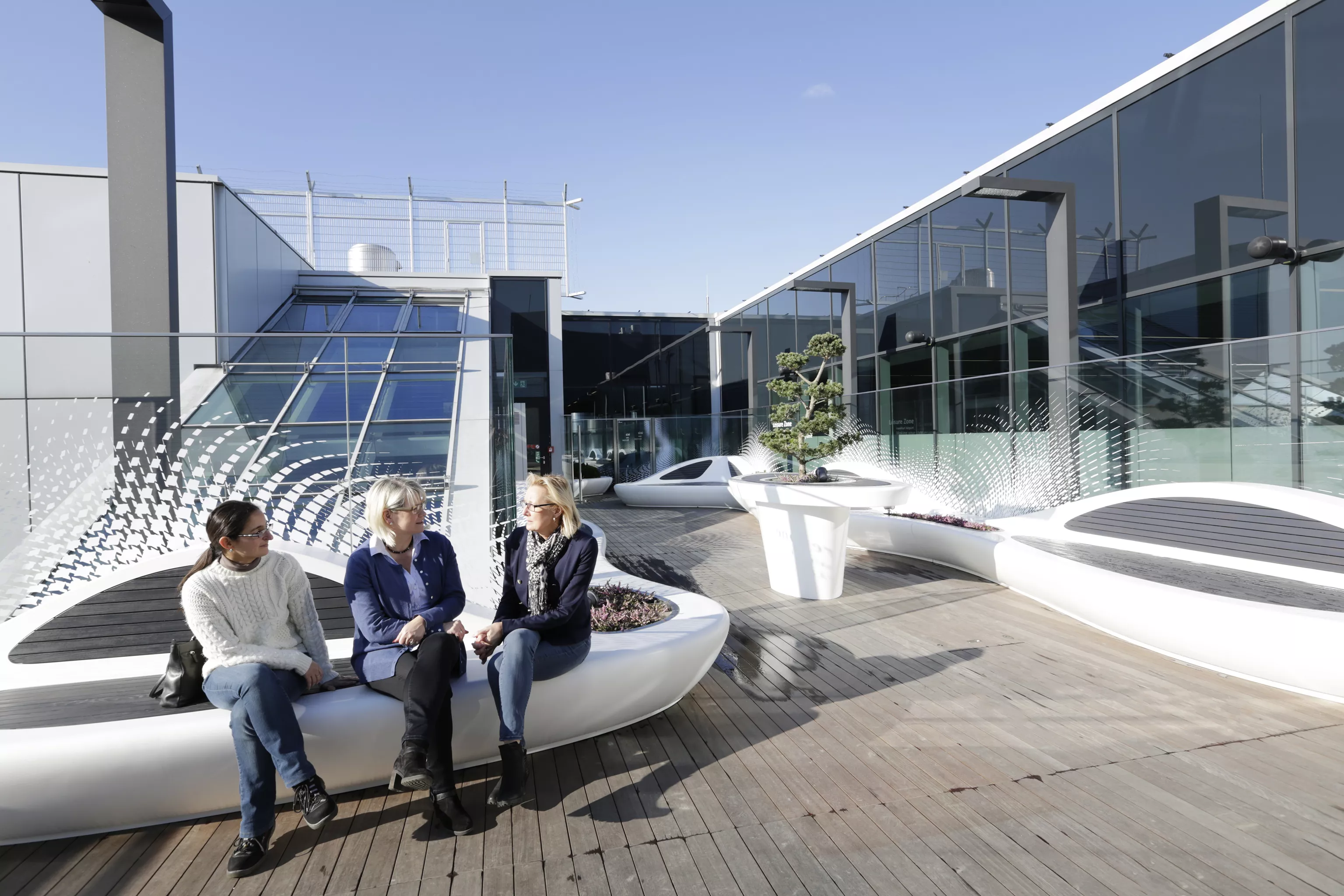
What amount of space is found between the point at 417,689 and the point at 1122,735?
316 centimetres

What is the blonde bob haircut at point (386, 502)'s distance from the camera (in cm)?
292

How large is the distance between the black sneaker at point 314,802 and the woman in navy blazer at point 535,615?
1.87 ft

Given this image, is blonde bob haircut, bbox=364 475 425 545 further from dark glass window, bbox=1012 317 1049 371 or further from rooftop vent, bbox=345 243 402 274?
rooftop vent, bbox=345 243 402 274

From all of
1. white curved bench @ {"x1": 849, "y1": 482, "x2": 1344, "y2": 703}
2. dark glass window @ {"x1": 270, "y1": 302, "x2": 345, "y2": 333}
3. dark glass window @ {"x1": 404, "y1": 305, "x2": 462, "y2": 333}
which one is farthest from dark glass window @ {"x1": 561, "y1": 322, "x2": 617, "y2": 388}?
white curved bench @ {"x1": 849, "y1": 482, "x2": 1344, "y2": 703}

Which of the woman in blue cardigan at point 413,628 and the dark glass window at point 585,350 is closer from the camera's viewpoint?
the woman in blue cardigan at point 413,628

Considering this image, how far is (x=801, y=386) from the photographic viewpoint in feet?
24.9

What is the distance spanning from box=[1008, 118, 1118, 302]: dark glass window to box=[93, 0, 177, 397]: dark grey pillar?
8.38m

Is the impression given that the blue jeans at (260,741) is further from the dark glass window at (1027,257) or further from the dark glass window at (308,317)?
the dark glass window at (308,317)

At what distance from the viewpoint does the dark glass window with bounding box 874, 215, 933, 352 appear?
11594 mm

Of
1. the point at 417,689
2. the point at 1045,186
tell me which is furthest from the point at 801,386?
the point at 417,689

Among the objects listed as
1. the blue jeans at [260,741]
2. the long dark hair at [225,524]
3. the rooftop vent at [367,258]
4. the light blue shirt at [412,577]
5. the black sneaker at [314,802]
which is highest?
the rooftop vent at [367,258]

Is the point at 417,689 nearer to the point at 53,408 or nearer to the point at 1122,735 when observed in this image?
the point at 53,408

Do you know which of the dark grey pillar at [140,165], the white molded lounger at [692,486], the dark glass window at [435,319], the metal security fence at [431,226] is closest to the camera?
the dark grey pillar at [140,165]

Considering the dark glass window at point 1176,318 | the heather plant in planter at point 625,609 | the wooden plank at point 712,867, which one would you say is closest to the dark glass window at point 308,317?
the heather plant in planter at point 625,609
